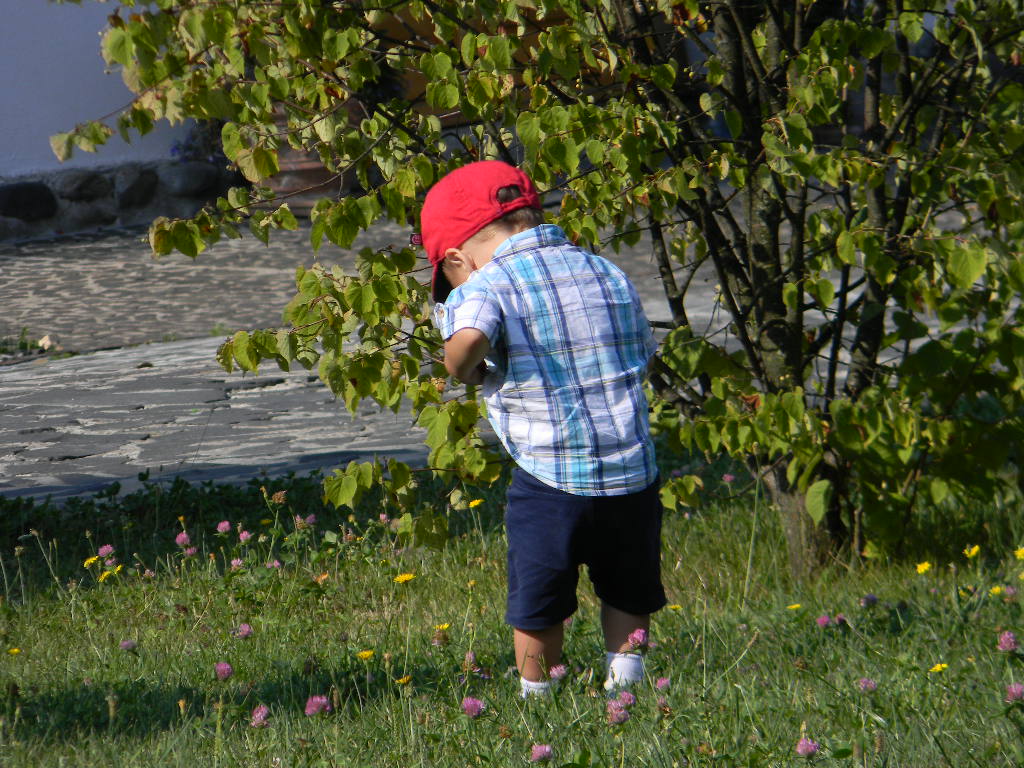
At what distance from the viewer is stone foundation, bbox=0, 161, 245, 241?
44.1 ft

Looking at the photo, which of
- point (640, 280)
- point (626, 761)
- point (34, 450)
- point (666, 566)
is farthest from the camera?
point (640, 280)

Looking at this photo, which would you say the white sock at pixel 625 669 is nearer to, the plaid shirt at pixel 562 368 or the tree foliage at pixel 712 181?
the plaid shirt at pixel 562 368

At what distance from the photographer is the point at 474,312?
264cm

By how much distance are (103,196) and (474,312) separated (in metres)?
12.4

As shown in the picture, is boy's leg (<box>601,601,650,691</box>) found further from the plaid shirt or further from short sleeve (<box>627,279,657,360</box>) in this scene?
short sleeve (<box>627,279,657,360</box>)

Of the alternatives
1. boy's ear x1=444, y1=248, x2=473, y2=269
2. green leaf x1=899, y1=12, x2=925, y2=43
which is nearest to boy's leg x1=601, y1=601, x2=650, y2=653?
boy's ear x1=444, y1=248, x2=473, y2=269

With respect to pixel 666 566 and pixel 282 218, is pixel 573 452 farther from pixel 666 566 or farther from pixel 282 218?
pixel 666 566

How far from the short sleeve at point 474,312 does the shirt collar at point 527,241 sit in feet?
0.35

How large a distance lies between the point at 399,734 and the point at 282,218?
4.70ft

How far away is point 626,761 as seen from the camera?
92.0 inches

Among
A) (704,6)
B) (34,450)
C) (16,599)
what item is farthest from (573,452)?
(34,450)

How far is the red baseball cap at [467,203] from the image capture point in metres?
2.79

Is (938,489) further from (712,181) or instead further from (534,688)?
(534,688)

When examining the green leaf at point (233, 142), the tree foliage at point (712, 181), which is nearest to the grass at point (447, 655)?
the tree foliage at point (712, 181)
